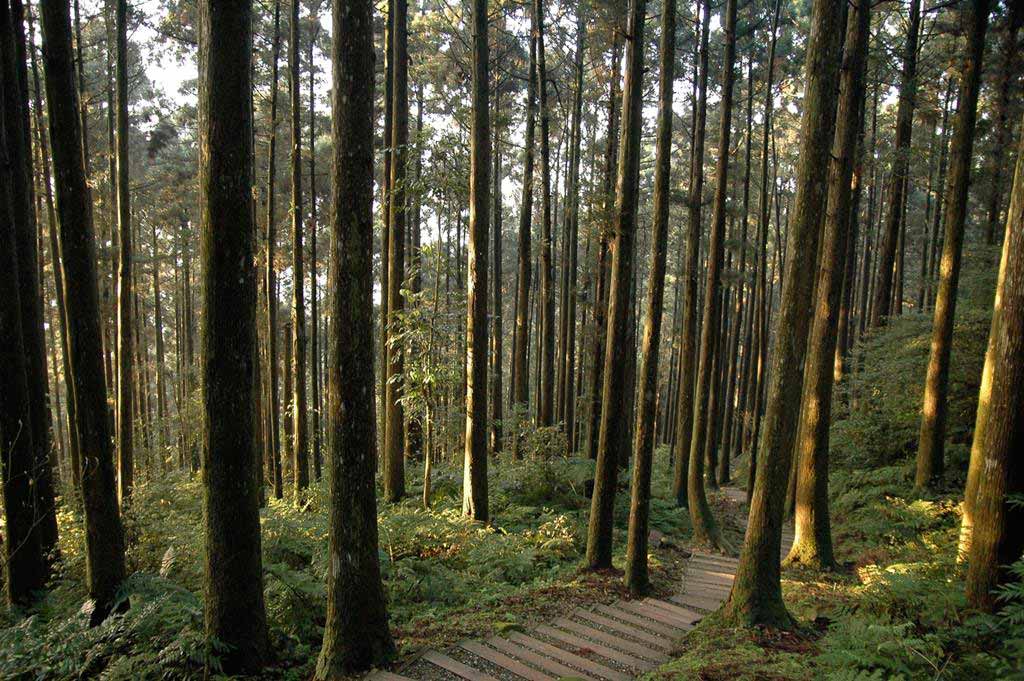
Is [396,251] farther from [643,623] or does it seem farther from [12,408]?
[643,623]

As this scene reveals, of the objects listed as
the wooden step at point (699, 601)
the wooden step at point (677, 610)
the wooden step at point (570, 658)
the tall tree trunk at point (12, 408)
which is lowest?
the wooden step at point (699, 601)

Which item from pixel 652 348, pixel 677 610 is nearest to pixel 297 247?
pixel 652 348

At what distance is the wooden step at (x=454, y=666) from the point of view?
4988 millimetres

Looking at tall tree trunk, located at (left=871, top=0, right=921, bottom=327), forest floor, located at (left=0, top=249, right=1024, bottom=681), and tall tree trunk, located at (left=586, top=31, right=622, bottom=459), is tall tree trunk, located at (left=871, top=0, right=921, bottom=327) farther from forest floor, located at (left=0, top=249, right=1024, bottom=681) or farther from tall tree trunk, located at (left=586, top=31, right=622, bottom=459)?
tall tree trunk, located at (left=586, top=31, right=622, bottom=459)

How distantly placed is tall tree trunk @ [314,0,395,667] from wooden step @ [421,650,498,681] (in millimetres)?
443

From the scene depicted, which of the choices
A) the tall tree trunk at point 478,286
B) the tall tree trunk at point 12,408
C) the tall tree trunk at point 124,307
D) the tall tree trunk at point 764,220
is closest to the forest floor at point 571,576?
the tall tree trunk at point 12,408

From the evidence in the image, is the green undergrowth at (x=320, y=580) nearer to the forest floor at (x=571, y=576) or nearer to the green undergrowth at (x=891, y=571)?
the forest floor at (x=571, y=576)

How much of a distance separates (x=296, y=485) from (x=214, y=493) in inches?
375

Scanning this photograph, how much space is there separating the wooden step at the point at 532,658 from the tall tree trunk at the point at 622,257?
2.67m

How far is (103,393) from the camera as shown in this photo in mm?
5965

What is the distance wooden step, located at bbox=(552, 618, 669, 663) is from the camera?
19.0 feet

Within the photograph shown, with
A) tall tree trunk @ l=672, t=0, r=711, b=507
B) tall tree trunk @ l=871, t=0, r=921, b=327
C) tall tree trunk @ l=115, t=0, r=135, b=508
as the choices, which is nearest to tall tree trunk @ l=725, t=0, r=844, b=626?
tall tree trunk @ l=672, t=0, r=711, b=507

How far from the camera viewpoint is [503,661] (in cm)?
532

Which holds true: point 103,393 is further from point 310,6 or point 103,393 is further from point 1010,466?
point 310,6
